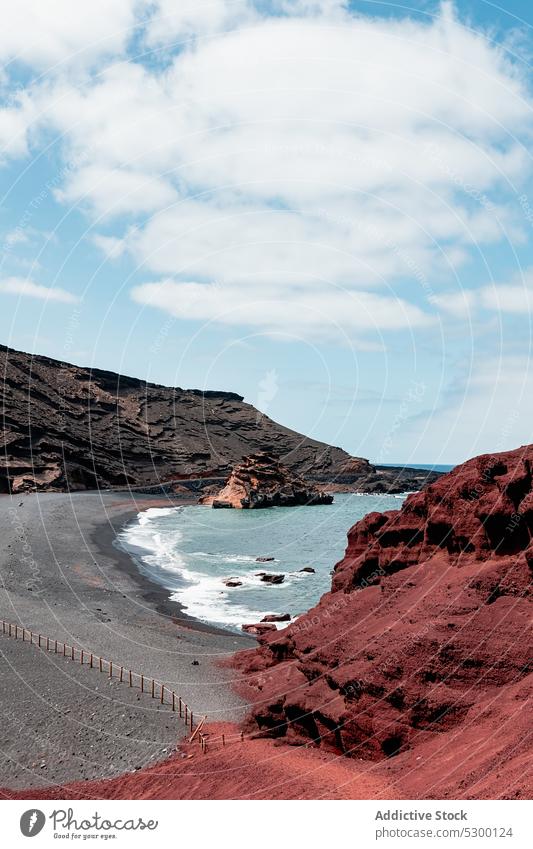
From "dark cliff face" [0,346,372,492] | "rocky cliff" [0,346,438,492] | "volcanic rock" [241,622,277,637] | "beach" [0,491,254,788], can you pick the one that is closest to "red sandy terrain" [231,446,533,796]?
"beach" [0,491,254,788]

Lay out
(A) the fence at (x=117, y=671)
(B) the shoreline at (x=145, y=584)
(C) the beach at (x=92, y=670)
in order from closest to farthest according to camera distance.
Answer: (C) the beach at (x=92, y=670), (A) the fence at (x=117, y=671), (B) the shoreline at (x=145, y=584)

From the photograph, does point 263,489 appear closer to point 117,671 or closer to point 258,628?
point 258,628

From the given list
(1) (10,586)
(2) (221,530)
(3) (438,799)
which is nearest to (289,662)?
(3) (438,799)

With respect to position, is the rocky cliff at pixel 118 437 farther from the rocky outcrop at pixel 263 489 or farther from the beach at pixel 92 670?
the beach at pixel 92 670

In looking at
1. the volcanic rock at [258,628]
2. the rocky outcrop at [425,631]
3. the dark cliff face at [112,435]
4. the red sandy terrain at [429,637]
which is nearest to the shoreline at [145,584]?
the volcanic rock at [258,628]

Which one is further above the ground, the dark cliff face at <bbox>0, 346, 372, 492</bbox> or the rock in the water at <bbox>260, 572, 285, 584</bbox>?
the dark cliff face at <bbox>0, 346, 372, 492</bbox>

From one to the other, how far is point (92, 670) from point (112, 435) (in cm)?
13106

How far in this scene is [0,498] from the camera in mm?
100625

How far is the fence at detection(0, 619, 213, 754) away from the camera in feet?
71.3

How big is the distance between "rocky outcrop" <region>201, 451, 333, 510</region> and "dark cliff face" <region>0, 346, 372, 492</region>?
2678cm

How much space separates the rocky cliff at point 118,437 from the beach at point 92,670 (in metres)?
67.0

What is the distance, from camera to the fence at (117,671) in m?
21.7

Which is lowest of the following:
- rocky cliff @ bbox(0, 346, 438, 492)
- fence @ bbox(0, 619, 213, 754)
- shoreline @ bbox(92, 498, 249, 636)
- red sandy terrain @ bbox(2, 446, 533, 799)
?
shoreline @ bbox(92, 498, 249, 636)

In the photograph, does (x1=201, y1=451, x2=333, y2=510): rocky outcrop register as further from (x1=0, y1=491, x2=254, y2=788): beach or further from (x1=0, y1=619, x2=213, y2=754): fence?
(x1=0, y1=619, x2=213, y2=754): fence
